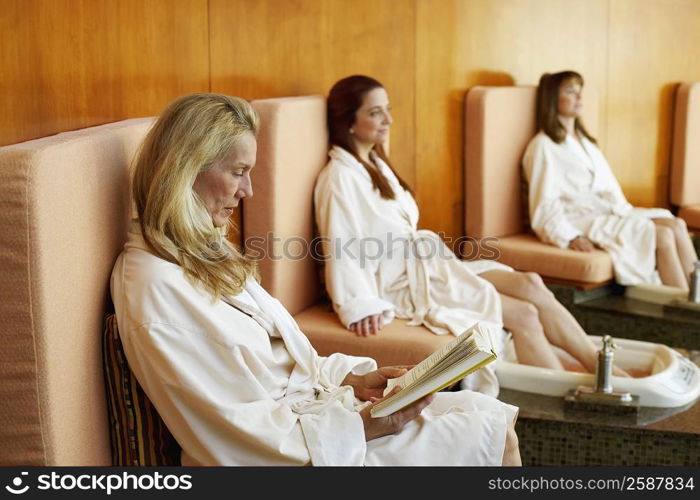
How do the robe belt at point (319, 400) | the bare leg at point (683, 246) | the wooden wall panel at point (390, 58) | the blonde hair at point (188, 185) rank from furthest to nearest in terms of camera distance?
the bare leg at point (683, 246) < the wooden wall panel at point (390, 58) < the robe belt at point (319, 400) < the blonde hair at point (188, 185)

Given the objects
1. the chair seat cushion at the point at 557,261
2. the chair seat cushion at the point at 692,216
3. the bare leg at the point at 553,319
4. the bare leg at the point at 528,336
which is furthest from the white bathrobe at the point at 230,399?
the chair seat cushion at the point at 692,216

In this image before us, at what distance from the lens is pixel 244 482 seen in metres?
1.78

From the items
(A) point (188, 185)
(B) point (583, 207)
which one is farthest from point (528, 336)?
(A) point (188, 185)

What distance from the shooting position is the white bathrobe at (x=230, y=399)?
5.87 ft

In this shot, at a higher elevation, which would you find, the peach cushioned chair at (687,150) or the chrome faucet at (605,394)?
the peach cushioned chair at (687,150)

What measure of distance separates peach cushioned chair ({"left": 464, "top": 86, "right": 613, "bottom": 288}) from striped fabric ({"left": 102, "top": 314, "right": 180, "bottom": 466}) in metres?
2.67

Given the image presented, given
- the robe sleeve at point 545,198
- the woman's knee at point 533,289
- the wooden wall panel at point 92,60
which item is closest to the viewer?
the wooden wall panel at point 92,60

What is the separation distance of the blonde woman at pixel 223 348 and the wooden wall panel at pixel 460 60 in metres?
2.35

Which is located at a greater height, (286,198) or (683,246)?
(286,198)

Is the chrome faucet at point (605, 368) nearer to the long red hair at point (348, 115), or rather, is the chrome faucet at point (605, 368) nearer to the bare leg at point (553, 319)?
the bare leg at point (553, 319)

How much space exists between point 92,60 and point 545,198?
8.60 ft

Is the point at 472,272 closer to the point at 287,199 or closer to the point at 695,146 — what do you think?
the point at 287,199

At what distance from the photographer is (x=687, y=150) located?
19.0ft

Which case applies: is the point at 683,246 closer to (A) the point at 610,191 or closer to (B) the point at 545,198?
(A) the point at 610,191
